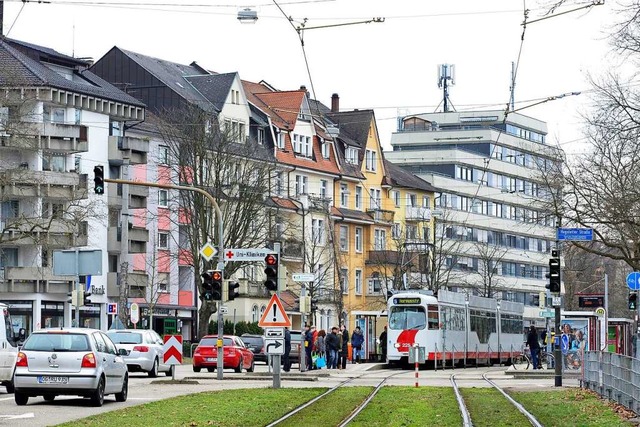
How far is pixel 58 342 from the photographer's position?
27875 millimetres

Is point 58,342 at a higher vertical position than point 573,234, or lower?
lower

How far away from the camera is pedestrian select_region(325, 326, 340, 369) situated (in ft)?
190

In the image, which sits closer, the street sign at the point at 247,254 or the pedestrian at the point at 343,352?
the street sign at the point at 247,254

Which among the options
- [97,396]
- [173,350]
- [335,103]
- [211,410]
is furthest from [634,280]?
[335,103]

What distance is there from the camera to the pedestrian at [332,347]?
190 feet

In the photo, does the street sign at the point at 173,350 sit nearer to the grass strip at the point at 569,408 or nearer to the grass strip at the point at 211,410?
the grass strip at the point at 211,410

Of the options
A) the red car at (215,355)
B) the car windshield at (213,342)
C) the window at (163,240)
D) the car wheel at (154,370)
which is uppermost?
the window at (163,240)

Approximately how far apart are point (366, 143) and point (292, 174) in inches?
450

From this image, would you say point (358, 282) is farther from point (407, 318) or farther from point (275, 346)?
point (275, 346)

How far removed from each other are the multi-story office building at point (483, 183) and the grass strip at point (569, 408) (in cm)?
8167

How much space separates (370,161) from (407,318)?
48.0m

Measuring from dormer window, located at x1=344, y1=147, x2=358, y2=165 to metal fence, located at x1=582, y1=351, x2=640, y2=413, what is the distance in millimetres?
68391

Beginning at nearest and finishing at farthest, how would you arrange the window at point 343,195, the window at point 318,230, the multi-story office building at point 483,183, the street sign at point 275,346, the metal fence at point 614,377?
the metal fence at point 614,377, the street sign at point 275,346, the window at point 318,230, the window at point 343,195, the multi-story office building at point 483,183

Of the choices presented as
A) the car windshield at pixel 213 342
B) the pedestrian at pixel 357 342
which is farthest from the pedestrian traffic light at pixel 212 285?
the pedestrian at pixel 357 342
